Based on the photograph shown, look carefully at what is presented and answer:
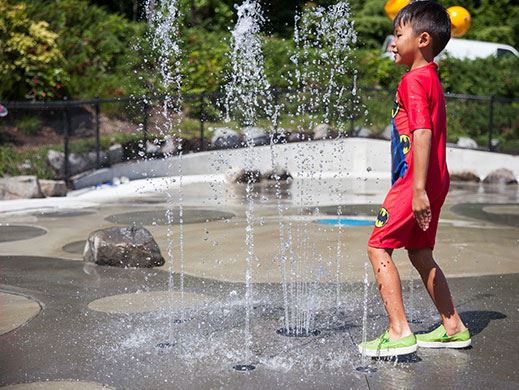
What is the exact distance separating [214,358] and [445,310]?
133 cm

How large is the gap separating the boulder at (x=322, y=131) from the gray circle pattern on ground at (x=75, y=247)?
9207 millimetres

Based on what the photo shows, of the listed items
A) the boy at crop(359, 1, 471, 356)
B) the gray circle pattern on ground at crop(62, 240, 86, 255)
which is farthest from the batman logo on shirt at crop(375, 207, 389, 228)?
the gray circle pattern on ground at crop(62, 240, 86, 255)

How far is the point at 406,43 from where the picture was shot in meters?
4.77

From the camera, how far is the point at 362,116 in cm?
1803

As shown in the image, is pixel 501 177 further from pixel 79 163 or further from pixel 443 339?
pixel 443 339

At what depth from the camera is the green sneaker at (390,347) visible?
4.62m

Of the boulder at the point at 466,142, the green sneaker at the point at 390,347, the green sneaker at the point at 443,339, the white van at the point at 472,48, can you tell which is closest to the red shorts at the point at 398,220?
the green sneaker at the point at 390,347

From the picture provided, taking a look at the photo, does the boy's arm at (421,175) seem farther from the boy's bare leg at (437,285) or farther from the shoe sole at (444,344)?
the shoe sole at (444,344)

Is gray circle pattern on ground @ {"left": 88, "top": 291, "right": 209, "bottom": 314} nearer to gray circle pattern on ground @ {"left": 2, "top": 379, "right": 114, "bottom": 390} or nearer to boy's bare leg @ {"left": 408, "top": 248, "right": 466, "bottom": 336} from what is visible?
gray circle pattern on ground @ {"left": 2, "top": 379, "right": 114, "bottom": 390}

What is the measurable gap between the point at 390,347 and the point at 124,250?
3.35 meters

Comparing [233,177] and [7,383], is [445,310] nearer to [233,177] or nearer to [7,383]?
[7,383]

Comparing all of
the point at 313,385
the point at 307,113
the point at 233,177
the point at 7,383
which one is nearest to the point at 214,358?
the point at 313,385

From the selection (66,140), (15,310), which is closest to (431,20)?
(15,310)

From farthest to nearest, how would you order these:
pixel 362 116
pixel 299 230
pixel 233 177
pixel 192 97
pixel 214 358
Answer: pixel 362 116 < pixel 192 97 < pixel 233 177 < pixel 299 230 < pixel 214 358
